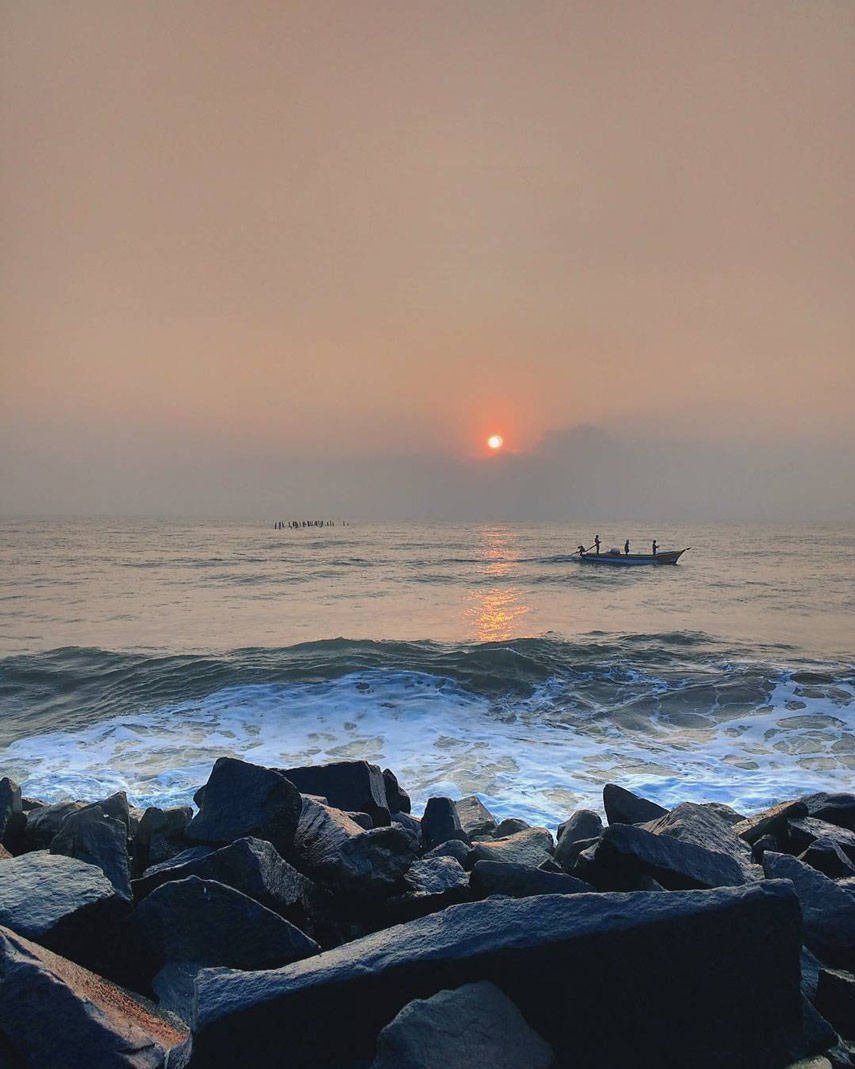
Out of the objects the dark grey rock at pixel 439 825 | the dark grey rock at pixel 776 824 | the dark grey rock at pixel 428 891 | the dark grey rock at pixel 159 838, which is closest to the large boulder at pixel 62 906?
the dark grey rock at pixel 159 838

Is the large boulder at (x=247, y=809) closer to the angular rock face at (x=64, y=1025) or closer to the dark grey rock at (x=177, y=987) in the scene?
the dark grey rock at (x=177, y=987)

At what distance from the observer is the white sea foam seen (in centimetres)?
1038

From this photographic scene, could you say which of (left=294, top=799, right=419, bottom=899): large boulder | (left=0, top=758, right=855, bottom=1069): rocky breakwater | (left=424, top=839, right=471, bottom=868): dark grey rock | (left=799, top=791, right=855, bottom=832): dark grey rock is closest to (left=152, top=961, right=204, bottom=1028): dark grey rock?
(left=0, top=758, right=855, bottom=1069): rocky breakwater

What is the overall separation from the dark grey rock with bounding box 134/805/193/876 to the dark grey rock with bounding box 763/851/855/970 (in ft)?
14.0

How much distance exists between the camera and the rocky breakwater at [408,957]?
2.81m

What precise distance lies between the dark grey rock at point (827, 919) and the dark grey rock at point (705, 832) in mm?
355

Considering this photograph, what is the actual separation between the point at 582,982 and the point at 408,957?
791mm

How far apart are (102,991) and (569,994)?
218cm

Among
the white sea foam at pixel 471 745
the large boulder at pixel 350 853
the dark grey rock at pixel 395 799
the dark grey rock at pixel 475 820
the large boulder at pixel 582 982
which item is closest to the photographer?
the large boulder at pixel 582 982

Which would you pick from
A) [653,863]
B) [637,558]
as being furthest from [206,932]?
[637,558]

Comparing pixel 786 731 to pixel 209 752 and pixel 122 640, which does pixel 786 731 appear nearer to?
pixel 209 752

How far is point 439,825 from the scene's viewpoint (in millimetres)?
6113

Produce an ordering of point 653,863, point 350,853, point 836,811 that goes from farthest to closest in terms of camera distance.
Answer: point 836,811
point 350,853
point 653,863

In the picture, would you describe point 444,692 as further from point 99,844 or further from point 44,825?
point 99,844
